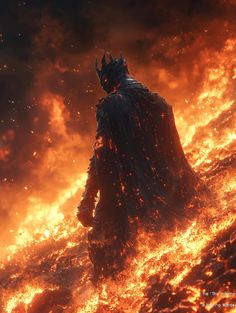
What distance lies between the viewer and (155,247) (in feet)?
22.5

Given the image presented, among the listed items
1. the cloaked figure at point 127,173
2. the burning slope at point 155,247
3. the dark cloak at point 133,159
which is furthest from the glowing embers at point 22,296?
the dark cloak at point 133,159

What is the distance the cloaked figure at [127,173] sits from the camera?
22.8 feet

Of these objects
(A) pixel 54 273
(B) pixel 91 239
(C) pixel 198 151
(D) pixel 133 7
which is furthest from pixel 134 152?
(D) pixel 133 7

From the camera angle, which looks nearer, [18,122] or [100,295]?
[100,295]

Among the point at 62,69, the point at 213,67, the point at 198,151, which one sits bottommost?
the point at 198,151

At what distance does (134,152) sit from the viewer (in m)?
7.00

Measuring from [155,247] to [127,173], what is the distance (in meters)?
1.39

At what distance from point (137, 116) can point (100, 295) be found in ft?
10.6

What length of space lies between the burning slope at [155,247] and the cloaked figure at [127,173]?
1.18 feet

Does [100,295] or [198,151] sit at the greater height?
[198,151]

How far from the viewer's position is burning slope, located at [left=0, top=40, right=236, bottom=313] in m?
5.59

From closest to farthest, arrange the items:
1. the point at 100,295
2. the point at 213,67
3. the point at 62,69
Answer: the point at 100,295
the point at 213,67
the point at 62,69

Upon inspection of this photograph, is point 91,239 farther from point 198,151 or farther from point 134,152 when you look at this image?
point 198,151

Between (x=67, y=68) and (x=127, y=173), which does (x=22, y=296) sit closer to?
(x=127, y=173)
